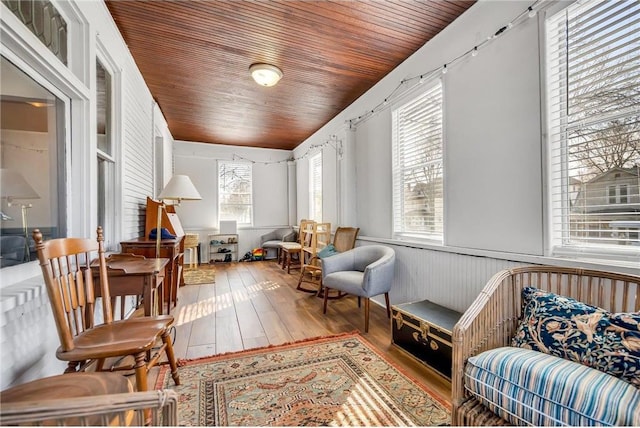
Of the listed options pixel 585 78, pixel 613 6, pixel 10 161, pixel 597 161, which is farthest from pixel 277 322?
pixel 613 6

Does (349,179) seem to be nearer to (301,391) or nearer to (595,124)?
(595,124)

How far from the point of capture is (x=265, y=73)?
306cm

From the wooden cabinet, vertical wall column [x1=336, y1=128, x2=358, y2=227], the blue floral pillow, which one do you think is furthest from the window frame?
the blue floral pillow

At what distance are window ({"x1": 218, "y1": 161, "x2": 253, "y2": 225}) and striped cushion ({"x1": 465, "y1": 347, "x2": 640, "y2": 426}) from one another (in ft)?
20.0

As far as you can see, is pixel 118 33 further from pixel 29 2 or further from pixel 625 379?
pixel 625 379

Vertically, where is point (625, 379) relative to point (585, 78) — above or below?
below

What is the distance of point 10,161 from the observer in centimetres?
137

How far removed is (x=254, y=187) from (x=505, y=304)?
19.8 feet

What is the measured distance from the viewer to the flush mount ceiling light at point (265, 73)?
301cm

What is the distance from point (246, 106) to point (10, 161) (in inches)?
125

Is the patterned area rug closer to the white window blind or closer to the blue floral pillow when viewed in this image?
the blue floral pillow

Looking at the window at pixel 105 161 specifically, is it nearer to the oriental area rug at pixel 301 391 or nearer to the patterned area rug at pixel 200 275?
the oriental area rug at pixel 301 391

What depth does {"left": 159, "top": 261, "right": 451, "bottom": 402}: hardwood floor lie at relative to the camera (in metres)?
2.23

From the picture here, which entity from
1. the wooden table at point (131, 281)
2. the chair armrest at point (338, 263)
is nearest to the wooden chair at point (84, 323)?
the wooden table at point (131, 281)
